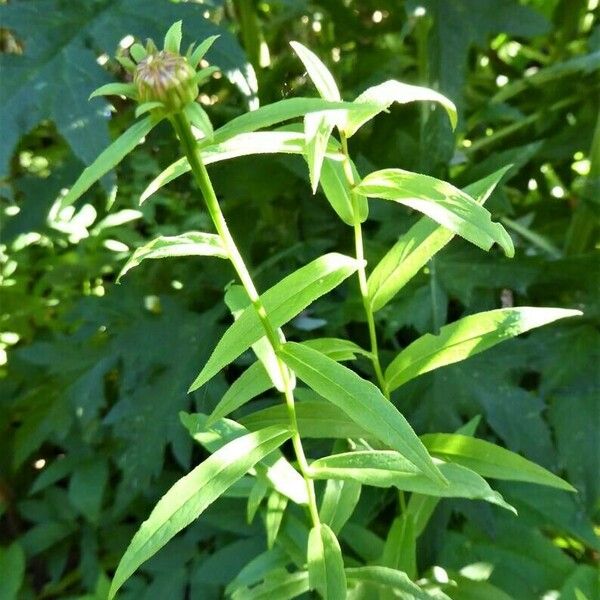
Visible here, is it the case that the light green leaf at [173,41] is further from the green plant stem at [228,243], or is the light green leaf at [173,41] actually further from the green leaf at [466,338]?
the green leaf at [466,338]

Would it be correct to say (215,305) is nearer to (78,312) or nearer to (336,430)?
(78,312)

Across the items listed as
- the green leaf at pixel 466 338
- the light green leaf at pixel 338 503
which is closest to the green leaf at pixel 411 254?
the green leaf at pixel 466 338

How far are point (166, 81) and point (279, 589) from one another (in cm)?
39

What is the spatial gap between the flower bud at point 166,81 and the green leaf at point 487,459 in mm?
319

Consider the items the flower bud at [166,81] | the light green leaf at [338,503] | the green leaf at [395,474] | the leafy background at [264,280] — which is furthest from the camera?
the leafy background at [264,280]

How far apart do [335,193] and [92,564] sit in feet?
2.05

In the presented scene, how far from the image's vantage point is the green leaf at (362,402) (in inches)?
14.8

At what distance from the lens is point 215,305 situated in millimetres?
883

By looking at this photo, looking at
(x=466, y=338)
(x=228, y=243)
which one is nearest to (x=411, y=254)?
(x=466, y=338)

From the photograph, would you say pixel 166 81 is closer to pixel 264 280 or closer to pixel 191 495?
pixel 191 495

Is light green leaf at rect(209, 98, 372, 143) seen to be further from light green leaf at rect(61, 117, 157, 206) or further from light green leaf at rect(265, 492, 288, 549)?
light green leaf at rect(265, 492, 288, 549)

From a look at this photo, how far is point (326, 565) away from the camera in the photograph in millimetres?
487

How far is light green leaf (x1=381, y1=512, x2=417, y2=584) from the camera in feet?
1.85

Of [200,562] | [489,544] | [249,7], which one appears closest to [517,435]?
[489,544]
